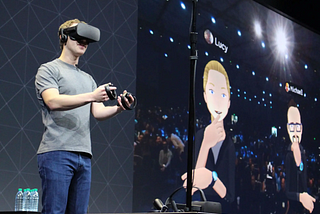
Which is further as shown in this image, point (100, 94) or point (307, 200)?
point (307, 200)

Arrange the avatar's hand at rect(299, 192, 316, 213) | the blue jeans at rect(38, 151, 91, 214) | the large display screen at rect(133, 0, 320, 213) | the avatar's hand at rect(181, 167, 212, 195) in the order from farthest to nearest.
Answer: the avatar's hand at rect(299, 192, 316, 213) < the avatar's hand at rect(181, 167, 212, 195) < the large display screen at rect(133, 0, 320, 213) < the blue jeans at rect(38, 151, 91, 214)

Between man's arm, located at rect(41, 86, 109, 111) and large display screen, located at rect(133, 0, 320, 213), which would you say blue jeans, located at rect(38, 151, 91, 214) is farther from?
large display screen, located at rect(133, 0, 320, 213)

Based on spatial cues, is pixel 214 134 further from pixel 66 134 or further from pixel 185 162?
pixel 66 134

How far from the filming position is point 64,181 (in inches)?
63.7

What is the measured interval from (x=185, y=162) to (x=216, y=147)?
1.65 ft

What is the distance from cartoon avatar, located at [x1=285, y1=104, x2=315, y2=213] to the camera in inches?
219

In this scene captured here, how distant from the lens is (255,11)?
5.41 m

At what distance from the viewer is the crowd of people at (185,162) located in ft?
12.6

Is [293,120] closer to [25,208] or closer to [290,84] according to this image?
[290,84]

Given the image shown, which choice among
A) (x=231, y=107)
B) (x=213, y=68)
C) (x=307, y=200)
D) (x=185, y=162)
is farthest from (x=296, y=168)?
(x=185, y=162)

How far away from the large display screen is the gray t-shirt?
2018 millimetres

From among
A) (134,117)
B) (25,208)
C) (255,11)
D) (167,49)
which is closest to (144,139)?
(134,117)

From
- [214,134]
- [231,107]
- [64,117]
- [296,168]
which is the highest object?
[231,107]

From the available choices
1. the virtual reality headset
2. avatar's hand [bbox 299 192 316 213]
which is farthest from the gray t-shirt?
avatar's hand [bbox 299 192 316 213]
